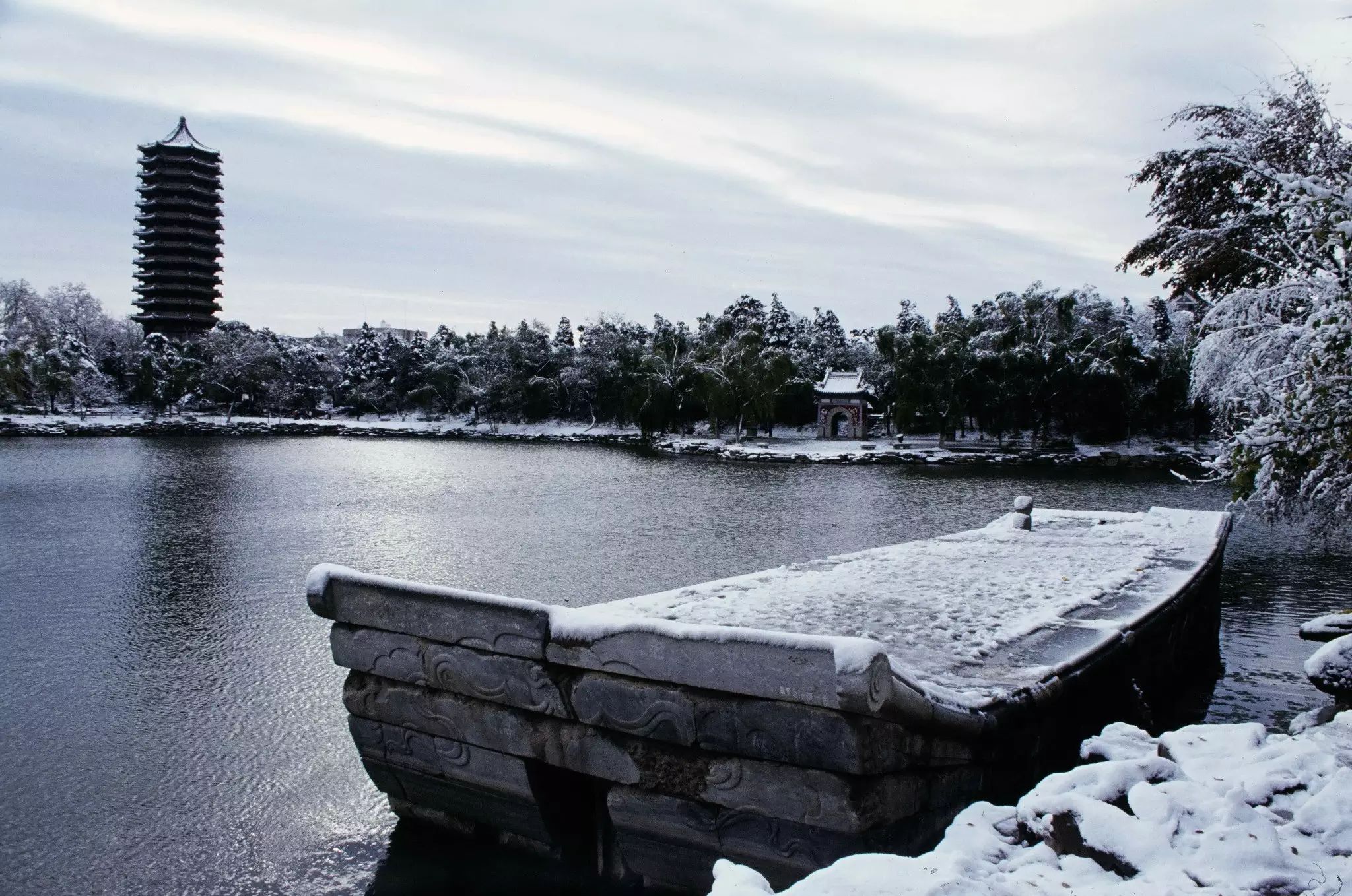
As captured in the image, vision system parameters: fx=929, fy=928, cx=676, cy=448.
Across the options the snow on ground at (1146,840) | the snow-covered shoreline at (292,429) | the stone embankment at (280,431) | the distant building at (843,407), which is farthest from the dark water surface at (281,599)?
the snow-covered shoreline at (292,429)

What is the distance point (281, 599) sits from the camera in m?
11.7

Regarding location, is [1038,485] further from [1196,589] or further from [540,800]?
[540,800]

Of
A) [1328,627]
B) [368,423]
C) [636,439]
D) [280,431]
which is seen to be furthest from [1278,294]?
[368,423]

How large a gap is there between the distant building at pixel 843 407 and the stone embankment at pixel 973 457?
7.28m

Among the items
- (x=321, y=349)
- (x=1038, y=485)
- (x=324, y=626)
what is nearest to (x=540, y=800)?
(x=324, y=626)

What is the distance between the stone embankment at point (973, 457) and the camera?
3803 centimetres

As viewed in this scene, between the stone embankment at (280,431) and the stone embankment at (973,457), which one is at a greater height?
the stone embankment at (973,457)

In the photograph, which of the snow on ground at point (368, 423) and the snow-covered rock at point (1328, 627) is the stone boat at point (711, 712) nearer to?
the snow-covered rock at point (1328, 627)

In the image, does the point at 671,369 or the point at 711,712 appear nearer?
the point at 711,712

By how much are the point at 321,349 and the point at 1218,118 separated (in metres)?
72.1

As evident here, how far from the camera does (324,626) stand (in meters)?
10.2

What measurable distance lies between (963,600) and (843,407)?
147 feet

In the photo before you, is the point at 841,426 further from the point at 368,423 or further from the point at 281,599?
the point at 281,599

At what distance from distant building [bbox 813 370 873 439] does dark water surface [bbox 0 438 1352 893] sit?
19148 millimetres
